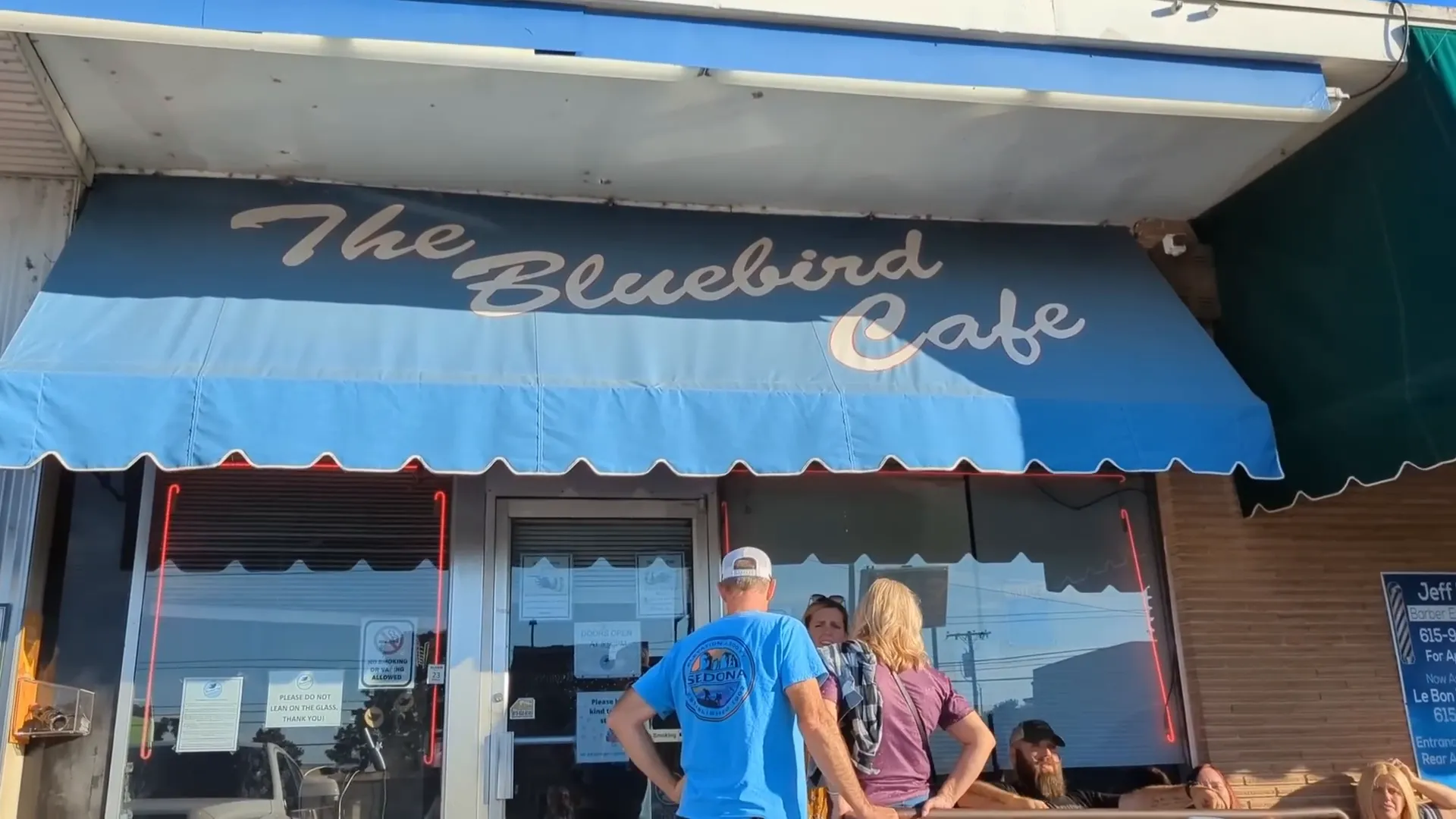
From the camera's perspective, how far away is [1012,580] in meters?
5.74

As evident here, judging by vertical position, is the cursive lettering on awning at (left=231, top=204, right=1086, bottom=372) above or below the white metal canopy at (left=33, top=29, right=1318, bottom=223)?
below

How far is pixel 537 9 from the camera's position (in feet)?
14.4

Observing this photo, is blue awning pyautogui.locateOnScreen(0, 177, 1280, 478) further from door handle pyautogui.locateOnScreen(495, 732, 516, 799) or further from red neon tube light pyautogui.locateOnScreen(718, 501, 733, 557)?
door handle pyautogui.locateOnScreen(495, 732, 516, 799)

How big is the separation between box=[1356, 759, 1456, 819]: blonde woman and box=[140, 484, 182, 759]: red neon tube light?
551 centimetres

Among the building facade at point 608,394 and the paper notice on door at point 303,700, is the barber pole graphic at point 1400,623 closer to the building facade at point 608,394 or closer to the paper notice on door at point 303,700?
the building facade at point 608,394

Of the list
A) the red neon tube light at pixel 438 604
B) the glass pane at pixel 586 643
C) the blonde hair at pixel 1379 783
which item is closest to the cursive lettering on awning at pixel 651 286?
A: the red neon tube light at pixel 438 604

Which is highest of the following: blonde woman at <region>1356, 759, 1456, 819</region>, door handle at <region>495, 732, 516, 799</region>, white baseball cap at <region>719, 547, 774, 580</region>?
white baseball cap at <region>719, 547, 774, 580</region>

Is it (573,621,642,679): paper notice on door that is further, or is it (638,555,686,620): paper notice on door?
(638,555,686,620): paper notice on door

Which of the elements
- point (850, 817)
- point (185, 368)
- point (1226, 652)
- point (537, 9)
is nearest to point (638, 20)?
point (537, 9)

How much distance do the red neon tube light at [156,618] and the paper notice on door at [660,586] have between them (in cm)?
211

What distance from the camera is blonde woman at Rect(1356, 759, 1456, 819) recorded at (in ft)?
17.2

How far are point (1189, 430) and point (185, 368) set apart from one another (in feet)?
13.5

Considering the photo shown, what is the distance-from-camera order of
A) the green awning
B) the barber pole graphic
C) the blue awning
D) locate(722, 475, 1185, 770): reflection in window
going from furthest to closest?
the barber pole graphic < locate(722, 475, 1185, 770): reflection in window < the green awning < the blue awning

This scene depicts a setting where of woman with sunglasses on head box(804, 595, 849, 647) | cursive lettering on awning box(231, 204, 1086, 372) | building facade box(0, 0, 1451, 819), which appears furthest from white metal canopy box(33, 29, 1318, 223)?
woman with sunglasses on head box(804, 595, 849, 647)
